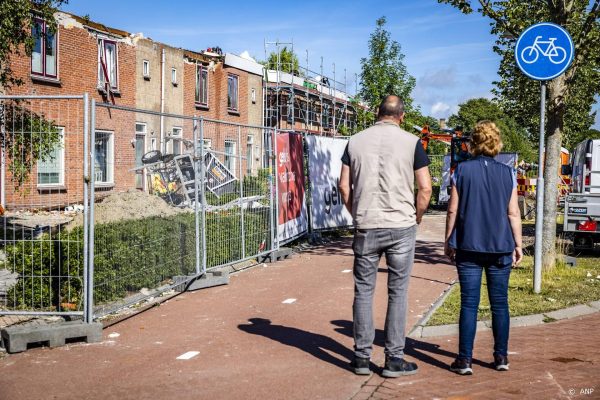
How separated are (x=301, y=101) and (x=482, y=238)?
33565 millimetres

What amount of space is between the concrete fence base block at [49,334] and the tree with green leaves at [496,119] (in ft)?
196

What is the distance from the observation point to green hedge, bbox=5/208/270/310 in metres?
6.90

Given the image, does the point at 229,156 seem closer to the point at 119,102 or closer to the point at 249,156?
the point at 249,156

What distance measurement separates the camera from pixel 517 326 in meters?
7.24

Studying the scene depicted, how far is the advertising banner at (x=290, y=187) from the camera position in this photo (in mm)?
12961

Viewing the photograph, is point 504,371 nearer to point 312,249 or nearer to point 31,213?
point 31,213

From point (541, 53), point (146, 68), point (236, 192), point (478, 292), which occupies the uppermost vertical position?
point (146, 68)

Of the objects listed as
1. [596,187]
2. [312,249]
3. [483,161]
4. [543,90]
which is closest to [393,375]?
[483,161]

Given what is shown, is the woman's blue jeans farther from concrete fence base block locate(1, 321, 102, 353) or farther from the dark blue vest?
concrete fence base block locate(1, 321, 102, 353)

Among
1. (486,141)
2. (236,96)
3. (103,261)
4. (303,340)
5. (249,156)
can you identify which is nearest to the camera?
(486,141)

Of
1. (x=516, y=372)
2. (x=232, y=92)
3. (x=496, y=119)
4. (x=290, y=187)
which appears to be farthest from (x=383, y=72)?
(x=496, y=119)

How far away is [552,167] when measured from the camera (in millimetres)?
10625

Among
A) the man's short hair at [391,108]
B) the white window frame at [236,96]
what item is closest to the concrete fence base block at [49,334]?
the man's short hair at [391,108]

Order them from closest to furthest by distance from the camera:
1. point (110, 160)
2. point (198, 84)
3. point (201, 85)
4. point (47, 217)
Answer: point (47, 217) < point (110, 160) < point (198, 84) < point (201, 85)
